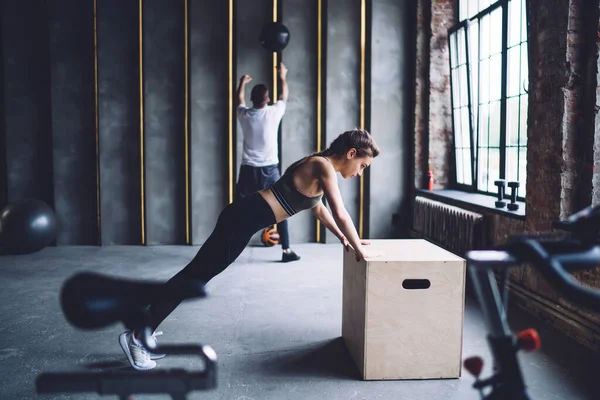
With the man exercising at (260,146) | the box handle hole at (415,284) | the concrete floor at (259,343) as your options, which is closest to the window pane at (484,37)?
the man exercising at (260,146)

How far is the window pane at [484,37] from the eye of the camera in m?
5.10

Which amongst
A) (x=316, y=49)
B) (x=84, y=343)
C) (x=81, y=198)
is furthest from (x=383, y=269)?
(x=81, y=198)

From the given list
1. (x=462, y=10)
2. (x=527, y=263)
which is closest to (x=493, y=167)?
(x=462, y=10)

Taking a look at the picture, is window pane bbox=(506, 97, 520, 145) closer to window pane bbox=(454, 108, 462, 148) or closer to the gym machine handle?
window pane bbox=(454, 108, 462, 148)

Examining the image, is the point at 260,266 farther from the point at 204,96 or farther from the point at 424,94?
the point at 424,94

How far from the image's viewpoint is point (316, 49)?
6355 millimetres

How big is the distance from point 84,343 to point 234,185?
3.43 m

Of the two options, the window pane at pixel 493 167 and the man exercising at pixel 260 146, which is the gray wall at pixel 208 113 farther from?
the window pane at pixel 493 167

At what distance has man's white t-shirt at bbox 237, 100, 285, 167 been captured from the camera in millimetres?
5406

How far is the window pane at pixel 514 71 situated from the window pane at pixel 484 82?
404mm

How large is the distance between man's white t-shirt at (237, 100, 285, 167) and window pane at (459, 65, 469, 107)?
1.92 meters

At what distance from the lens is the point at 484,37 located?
17.0 ft

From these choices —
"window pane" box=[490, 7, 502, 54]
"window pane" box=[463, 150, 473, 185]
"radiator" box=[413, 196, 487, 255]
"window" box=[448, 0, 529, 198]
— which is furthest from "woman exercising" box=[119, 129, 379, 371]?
"window pane" box=[463, 150, 473, 185]

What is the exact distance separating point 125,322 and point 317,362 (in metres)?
1.72
